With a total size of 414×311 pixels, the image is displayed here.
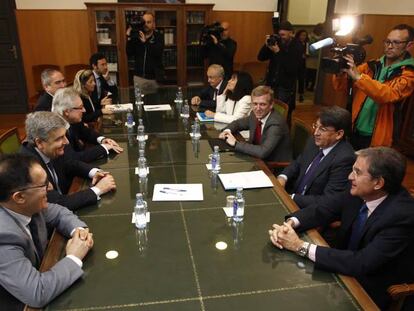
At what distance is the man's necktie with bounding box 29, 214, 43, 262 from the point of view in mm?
1620

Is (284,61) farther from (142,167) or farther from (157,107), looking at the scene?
(142,167)

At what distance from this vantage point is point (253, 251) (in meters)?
1.61

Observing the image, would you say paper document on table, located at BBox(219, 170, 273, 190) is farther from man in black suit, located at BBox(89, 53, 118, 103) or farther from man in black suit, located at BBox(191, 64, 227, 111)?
man in black suit, located at BBox(89, 53, 118, 103)

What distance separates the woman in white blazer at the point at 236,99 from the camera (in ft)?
11.7

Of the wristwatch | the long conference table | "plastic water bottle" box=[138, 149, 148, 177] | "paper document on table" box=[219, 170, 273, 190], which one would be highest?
"plastic water bottle" box=[138, 149, 148, 177]

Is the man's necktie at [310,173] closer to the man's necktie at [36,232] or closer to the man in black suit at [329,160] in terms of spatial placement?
the man in black suit at [329,160]

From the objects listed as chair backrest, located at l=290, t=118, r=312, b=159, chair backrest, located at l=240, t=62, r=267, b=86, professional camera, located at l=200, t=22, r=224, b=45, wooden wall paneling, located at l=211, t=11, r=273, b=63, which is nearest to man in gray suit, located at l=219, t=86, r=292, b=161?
chair backrest, located at l=290, t=118, r=312, b=159

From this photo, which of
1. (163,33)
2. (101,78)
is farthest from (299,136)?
(163,33)

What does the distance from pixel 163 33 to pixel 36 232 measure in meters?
5.21

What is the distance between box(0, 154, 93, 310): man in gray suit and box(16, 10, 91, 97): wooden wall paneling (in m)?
5.42

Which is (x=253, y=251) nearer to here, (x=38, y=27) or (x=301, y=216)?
(x=301, y=216)

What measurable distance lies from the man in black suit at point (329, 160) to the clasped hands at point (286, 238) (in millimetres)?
569

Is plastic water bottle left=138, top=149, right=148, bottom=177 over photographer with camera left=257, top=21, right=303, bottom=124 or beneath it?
beneath

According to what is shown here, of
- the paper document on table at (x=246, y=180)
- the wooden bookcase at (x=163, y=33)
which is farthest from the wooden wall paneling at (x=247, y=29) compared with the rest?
the paper document on table at (x=246, y=180)
